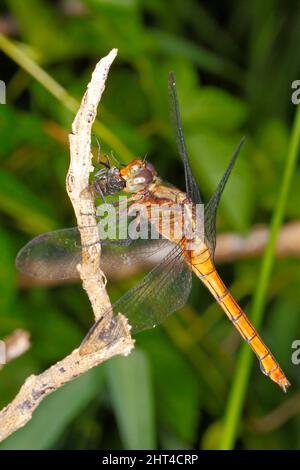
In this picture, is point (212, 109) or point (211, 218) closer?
point (211, 218)

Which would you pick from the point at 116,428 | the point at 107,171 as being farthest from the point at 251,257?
the point at 107,171

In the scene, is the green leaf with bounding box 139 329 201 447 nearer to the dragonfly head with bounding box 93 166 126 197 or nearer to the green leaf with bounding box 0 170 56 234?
the green leaf with bounding box 0 170 56 234

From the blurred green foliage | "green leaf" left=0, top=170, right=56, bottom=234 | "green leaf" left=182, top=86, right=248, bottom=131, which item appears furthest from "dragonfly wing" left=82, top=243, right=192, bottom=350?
"green leaf" left=182, top=86, right=248, bottom=131

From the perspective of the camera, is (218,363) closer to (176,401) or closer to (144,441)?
(176,401)

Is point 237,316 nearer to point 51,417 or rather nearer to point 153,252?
point 153,252

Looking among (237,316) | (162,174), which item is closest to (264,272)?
(237,316)

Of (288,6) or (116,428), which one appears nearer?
(116,428)
